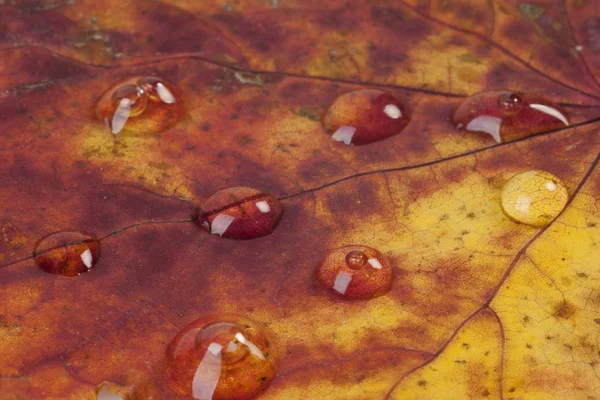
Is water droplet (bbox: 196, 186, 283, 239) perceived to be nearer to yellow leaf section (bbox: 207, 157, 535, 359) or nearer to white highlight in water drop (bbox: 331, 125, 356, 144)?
yellow leaf section (bbox: 207, 157, 535, 359)

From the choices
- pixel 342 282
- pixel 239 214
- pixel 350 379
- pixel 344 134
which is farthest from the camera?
pixel 344 134

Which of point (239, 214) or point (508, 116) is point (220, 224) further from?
point (508, 116)

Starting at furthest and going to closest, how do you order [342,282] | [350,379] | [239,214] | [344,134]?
[344,134] → [239,214] → [342,282] → [350,379]

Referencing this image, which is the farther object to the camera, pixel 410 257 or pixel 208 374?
pixel 410 257

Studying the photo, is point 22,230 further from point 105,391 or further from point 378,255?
point 378,255

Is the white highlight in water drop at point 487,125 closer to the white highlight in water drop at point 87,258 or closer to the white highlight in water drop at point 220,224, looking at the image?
the white highlight in water drop at point 220,224

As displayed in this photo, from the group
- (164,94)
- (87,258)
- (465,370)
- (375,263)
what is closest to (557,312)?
(465,370)
